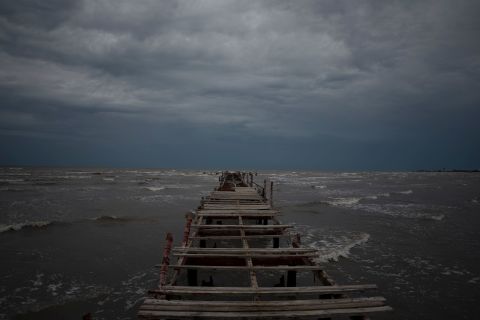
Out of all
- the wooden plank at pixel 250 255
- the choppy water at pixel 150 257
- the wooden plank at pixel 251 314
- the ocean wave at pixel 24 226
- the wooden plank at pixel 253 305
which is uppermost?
the wooden plank at pixel 250 255

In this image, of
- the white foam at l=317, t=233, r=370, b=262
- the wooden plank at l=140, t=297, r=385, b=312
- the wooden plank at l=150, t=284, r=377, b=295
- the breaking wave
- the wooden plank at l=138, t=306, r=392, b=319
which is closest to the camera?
the wooden plank at l=138, t=306, r=392, b=319

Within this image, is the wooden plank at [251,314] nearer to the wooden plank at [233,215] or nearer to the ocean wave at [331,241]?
the wooden plank at [233,215]

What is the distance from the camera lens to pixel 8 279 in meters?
9.98

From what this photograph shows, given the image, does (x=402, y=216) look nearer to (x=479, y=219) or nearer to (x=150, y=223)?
(x=479, y=219)

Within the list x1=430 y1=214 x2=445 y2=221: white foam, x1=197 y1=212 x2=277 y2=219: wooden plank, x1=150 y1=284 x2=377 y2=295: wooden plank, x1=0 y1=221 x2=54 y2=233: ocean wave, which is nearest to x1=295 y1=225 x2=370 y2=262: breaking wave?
x1=197 y1=212 x2=277 y2=219: wooden plank

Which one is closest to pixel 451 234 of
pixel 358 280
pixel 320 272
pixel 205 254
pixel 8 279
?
pixel 358 280

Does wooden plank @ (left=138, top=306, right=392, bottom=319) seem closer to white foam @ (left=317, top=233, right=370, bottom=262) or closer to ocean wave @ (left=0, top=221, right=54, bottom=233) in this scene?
white foam @ (left=317, top=233, right=370, bottom=262)

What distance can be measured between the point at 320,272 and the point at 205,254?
2.74 meters

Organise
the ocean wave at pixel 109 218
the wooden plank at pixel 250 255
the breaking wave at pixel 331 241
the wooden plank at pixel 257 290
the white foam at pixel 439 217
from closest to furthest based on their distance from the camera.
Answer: the wooden plank at pixel 257 290 < the wooden plank at pixel 250 255 < the breaking wave at pixel 331 241 < the ocean wave at pixel 109 218 < the white foam at pixel 439 217

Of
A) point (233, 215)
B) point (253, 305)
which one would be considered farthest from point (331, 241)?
point (253, 305)

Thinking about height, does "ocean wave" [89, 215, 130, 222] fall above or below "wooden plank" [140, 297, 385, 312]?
below

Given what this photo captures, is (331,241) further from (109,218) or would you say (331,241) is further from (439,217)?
(109,218)

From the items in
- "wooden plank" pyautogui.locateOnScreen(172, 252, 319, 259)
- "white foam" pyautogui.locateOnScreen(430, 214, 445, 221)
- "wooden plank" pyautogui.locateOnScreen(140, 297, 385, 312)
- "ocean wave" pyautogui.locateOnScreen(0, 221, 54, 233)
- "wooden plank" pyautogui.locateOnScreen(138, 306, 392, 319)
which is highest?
"wooden plank" pyautogui.locateOnScreen(172, 252, 319, 259)

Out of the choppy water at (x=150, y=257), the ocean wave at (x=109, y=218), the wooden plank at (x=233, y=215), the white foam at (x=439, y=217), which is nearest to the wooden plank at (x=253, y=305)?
the choppy water at (x=150, y=257)
